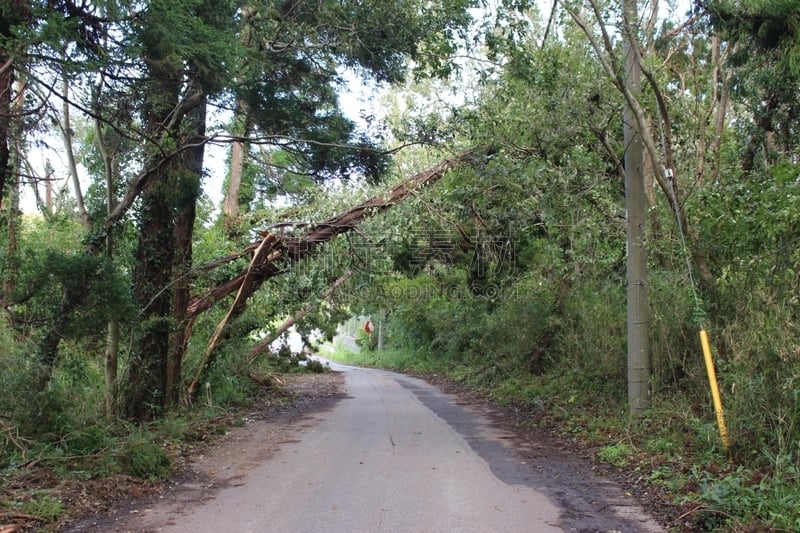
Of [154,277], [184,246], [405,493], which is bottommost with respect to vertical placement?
[405,493]

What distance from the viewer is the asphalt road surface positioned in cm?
581

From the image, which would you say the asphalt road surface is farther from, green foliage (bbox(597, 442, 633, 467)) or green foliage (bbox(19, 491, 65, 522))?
green foliage (bbox(19, 491, 65, 522))

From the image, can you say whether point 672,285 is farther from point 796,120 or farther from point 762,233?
point 796,120

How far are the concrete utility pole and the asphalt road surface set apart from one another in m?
1.74

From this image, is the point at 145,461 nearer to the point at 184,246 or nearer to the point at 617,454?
the point at 184,246

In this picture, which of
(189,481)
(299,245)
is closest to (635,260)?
(299,245)

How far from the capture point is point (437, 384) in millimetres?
23750

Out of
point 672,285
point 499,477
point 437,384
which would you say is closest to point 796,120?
point 672,285

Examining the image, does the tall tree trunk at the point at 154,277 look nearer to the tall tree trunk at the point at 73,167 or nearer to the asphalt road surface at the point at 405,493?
the tall tree trunk at the point at 73,167

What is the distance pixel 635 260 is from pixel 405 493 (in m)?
5.37

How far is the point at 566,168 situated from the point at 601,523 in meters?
6.70

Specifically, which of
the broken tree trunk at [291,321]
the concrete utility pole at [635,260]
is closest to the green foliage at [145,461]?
the concrete utility pole at [635,260]

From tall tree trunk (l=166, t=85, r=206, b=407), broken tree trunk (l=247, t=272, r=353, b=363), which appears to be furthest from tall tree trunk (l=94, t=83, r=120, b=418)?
broken tree trunk (l=247, t=272, r=353, b=363)

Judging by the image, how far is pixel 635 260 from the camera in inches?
392
